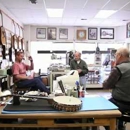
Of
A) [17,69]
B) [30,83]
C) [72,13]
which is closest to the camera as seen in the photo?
[30,83]

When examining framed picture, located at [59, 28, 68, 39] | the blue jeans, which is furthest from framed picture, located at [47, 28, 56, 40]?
the blue jeans

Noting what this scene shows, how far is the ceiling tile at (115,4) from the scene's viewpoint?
4832mm

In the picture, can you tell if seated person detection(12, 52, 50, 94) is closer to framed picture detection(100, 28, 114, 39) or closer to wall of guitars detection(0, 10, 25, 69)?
wall of guitars detection(0, 10, 25, 69)

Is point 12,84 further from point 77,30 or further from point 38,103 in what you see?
point 77,30

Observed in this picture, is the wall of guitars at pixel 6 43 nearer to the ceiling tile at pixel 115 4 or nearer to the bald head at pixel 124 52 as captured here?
the ceiling tile at pixel 115 4

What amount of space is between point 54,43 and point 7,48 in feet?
11.6

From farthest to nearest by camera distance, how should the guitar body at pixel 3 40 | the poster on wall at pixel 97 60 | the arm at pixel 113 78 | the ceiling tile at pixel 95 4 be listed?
the poster on wall at pixel 97 60, the ceiling tile at pixel 95 4, the guitar body at pixel 3 40, the arm at pixel 113 78

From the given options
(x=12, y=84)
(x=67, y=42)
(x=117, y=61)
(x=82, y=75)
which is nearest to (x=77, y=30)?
(x=67, y=42)

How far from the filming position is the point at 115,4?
5.11m

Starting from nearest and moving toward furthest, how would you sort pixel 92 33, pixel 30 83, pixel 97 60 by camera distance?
pixel 30 83
pixel 97 60
pixel 92 33

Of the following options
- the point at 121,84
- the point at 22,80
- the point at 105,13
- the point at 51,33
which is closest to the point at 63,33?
the point at 51,33

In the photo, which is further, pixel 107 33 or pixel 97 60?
pixel 107 33

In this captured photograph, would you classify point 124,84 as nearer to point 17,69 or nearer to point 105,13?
point 17,69

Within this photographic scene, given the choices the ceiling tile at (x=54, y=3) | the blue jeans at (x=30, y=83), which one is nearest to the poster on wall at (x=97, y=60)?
the ceiling tile at (x=54, y=3)
